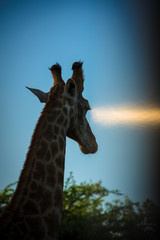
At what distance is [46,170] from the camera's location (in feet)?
8.50

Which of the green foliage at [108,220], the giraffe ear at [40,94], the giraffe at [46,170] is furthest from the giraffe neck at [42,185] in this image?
the green foliage at [108,220]

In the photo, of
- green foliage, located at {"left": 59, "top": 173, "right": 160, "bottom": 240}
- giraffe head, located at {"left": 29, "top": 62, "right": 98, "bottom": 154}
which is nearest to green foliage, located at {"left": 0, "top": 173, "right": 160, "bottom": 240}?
green foliage, located at {"left": 59, "top": 173, "right": 160, "bottom": 240}

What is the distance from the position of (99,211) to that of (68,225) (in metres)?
1.24

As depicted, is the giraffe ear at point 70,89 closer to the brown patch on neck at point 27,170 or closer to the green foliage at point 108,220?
the brown patch on neck at point 27,170

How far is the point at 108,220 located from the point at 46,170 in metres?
3.77

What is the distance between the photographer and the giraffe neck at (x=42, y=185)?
213cm

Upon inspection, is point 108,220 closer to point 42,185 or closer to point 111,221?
point 111,221

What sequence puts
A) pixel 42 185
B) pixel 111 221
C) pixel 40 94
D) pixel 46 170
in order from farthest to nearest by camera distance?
pixel 111 221, pixel 40 94, pixel 46 170, pixel 42 185

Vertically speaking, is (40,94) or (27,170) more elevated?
(40,94)

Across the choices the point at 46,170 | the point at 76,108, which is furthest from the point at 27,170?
the point at 76,108

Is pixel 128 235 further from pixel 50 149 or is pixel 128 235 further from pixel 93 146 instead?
pixel 50 149

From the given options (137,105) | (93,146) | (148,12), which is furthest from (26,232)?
(148,12)

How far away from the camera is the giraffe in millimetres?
2123

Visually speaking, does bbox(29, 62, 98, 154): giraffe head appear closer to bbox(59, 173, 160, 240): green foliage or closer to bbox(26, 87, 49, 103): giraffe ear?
bbox(26, 87, 49, 103): giraffe ear
